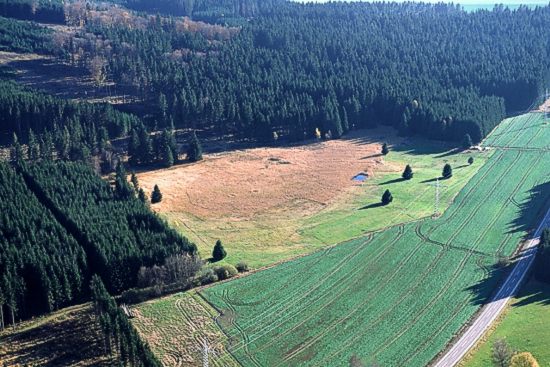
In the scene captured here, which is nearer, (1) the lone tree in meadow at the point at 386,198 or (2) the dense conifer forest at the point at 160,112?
(2) the dense conifer forest at the point at 160,112

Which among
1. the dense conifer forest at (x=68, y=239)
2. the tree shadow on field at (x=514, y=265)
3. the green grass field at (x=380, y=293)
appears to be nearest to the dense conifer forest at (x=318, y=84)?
the tree shadow on field at (x=514, y=265)

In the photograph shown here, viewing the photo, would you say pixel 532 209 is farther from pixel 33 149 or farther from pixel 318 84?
pixel 33 149

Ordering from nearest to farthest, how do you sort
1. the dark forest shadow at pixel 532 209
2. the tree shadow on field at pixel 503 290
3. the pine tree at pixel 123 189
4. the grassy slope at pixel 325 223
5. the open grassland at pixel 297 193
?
1. the tree shadow on field at pixel 503 290
2. the grassy slope at pixel 325 223
3. the open grassland at pixel 297 193
4. the dark forest shadow at pixel 532 209
5. the pine tree at pixel 123 189

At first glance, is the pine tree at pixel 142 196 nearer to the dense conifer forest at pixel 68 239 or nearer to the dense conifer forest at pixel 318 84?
the dense conifer forest at pixel 68 239

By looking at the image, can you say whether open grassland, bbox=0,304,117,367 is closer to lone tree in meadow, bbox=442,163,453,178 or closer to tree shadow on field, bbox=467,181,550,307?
tree shadow on field, bbox=467,181,550,307

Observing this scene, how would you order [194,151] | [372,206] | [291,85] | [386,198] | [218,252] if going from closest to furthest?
[218,252]
[372,206]
[386,198]
[194,151]
[291,85]

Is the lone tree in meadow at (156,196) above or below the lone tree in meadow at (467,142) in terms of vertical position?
below

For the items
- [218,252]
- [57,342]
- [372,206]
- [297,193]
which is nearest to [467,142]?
[372,206]

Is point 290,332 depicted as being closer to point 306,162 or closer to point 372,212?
point 372,212
